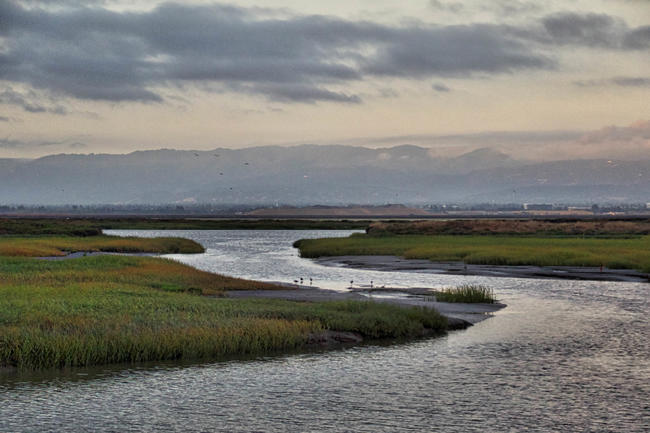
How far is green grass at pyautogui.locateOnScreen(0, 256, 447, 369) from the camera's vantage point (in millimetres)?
27312

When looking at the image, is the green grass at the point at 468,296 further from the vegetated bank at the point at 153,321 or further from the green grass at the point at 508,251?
the green grass at the point at 508,251

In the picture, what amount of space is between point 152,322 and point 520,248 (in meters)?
62.1

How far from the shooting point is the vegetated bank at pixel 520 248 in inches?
2918

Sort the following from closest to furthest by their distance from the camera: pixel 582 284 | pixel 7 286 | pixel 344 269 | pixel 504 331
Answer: pixel 504 331 < pixel 7 286 < pixel 582 284 < pixel 344 269

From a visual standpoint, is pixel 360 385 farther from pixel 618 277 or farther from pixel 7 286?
pixel 618 277

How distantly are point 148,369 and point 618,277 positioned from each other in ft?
149

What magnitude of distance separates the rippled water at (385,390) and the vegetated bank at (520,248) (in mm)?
40061

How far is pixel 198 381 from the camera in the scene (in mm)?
25094

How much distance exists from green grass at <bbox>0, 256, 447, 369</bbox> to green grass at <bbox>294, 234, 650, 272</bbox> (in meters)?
38.9

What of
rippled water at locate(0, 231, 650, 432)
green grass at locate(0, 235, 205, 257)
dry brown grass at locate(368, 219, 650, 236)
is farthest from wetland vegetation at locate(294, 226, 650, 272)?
rippled water at locate(0, 231, 650, 432)

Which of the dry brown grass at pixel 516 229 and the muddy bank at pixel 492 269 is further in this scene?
the dry brown grass at pixel 516 229

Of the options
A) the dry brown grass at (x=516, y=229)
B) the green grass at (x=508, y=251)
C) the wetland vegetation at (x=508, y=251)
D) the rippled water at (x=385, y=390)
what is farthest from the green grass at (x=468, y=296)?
the dry brown grass at (x=516, y=229)

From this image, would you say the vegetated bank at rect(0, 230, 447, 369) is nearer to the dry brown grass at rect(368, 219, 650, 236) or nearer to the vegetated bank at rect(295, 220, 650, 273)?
the vegetated bank at rect(295, 220, 650, 273)

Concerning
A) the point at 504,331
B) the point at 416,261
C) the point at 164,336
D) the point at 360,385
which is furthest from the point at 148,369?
the point at 416,261
